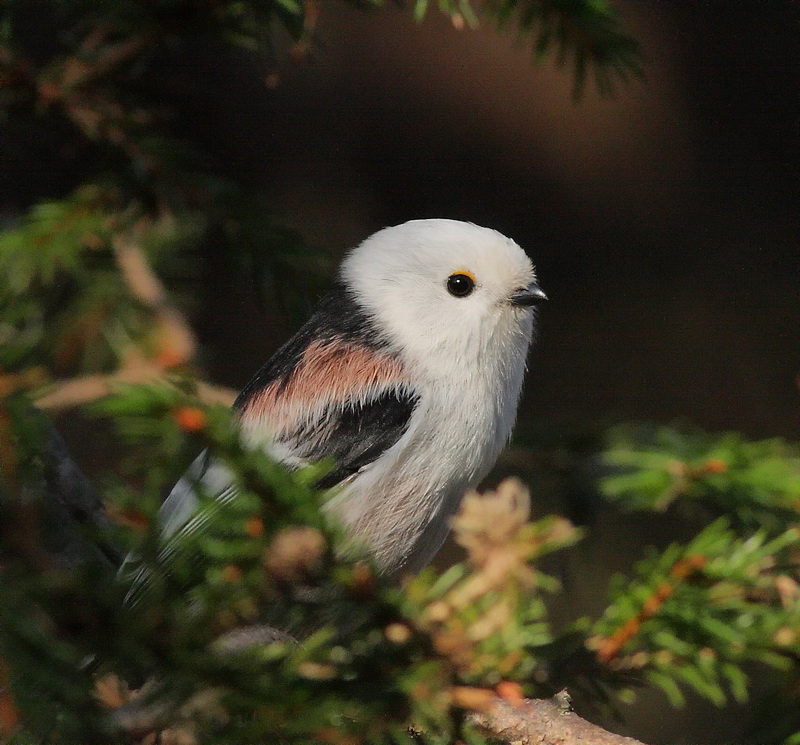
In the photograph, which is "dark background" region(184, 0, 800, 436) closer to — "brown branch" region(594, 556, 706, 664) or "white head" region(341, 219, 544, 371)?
"white head" region(341, 219, 544, 371)

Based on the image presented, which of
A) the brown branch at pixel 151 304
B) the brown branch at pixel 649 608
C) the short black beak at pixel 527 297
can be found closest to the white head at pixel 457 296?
the short black beak at pixel 527 297

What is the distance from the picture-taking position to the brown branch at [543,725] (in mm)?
651

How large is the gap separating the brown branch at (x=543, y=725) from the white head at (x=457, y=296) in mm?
520

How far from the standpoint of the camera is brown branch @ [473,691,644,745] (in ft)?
2.14

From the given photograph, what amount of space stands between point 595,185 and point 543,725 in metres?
1.42

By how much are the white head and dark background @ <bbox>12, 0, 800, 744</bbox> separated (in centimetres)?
54

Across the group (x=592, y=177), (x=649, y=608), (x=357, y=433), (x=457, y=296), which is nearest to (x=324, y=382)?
(x=357, y=433)

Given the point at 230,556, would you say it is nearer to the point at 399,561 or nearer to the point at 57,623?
the point at 57,623

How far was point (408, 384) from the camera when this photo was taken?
112 cm

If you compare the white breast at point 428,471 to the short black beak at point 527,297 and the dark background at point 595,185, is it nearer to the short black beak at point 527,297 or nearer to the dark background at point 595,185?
the short black beak at point 527,297

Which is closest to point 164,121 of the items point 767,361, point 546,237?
point 546,237

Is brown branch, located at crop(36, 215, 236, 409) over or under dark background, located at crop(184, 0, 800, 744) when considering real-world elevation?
under

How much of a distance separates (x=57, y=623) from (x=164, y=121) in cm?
92

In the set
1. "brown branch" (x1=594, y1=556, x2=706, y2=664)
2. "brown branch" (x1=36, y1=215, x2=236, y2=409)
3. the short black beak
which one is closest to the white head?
the short black beak
